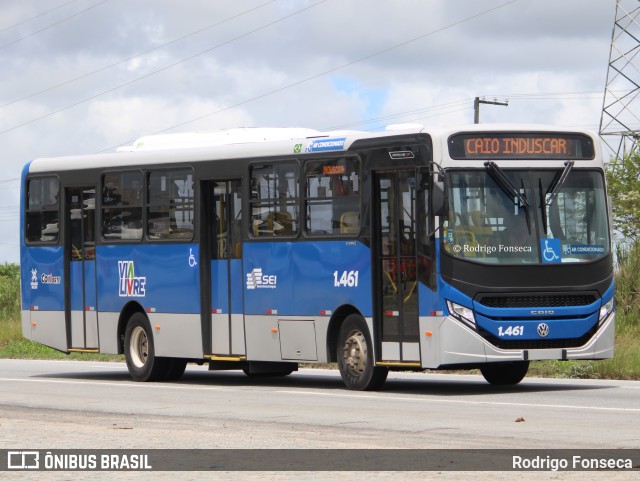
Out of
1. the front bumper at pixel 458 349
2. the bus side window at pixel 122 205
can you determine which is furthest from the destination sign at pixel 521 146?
the bus side window at pixel 122 205

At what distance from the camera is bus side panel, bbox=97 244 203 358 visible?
74.5 ft

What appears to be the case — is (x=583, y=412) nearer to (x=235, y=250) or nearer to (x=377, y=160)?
(x=377, y=160)

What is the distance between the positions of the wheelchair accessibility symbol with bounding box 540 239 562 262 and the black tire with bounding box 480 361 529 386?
1895 millimetres

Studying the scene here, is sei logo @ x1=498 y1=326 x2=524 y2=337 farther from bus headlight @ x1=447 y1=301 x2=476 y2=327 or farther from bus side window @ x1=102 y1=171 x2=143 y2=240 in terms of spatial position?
bus side window @ x1=102 y1=171 x2=143 y2=240

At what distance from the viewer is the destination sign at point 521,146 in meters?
19.2

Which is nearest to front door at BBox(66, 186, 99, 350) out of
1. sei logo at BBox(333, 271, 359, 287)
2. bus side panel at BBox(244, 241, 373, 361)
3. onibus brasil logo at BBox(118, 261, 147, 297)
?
onibus brasil logo at BBox(118, 261, 147, 297)

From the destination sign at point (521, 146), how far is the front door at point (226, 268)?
4.07 meters

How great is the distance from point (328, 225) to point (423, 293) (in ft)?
6.73

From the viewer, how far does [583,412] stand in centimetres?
1611

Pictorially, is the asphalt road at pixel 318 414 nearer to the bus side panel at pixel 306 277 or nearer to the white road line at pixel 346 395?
the white road line at pixel 346 395

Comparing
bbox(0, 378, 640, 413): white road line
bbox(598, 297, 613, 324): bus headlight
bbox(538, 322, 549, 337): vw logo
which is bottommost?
bbox(0, 378, 640, 413): white road line

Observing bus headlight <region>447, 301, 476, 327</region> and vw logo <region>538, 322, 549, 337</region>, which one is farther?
vw logo <region>538, 322, 549, 337</region>

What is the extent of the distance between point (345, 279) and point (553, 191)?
2.88 metres
